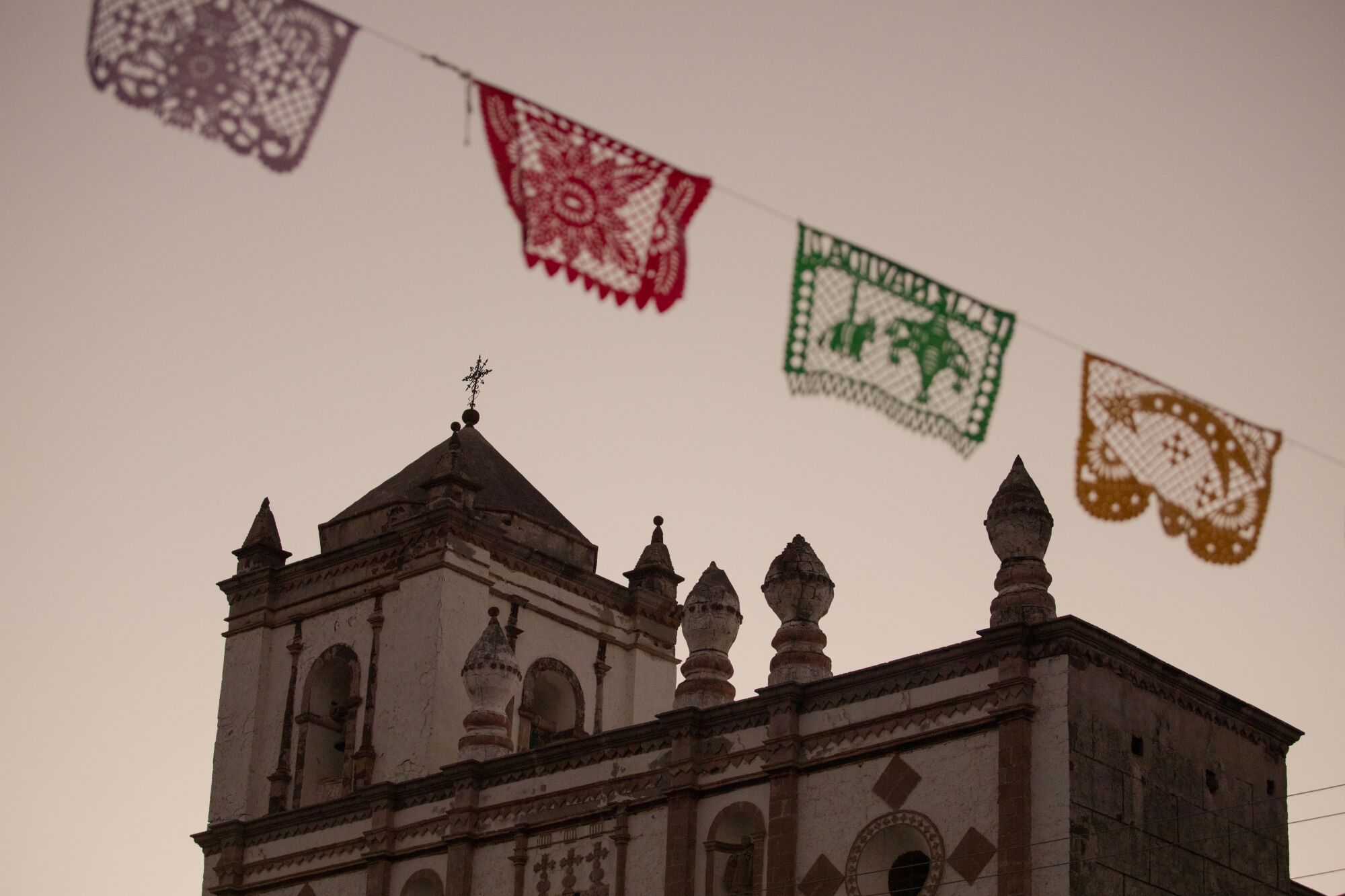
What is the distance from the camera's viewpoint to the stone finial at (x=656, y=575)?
3095 centimetres

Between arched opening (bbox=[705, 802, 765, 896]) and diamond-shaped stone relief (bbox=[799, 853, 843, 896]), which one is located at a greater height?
arched opening (bbox=[705, 802, 765, 896])

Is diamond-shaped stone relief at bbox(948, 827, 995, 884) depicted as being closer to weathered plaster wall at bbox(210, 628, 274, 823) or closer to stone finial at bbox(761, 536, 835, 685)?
stone finial at bbox(761, 536, 835, 685)

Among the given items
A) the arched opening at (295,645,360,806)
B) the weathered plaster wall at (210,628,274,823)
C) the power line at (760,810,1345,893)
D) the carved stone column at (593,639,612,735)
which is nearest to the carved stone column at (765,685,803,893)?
the power line at (760,810,1345,893)

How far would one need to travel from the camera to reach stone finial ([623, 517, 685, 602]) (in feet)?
102

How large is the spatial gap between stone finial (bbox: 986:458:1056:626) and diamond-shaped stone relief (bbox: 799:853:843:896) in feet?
9.44

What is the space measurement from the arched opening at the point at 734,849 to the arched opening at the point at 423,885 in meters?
4.06

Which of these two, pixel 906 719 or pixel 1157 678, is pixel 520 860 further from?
pixel 1157 678

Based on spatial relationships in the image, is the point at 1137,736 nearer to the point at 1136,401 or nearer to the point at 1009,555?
the point at 1009,555

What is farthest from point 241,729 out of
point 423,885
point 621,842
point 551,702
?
point 621,842

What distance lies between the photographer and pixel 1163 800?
20688 mm

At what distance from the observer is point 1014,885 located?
1986cm

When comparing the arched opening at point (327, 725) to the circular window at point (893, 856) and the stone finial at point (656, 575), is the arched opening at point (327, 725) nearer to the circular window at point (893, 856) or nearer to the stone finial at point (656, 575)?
the stone finial at point (656, 575)

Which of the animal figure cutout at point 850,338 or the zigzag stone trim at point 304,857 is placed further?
the zigzag stone trim at point 304,857

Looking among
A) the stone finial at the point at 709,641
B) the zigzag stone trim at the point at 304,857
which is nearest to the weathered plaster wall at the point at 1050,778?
the stone finial at the point at 709,641
